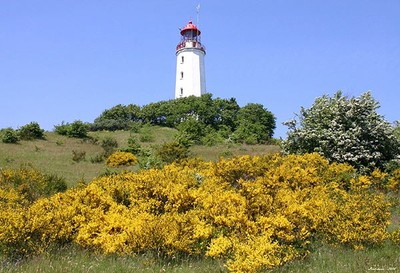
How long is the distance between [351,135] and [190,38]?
1588 inches

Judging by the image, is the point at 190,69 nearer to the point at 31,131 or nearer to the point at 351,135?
the point at 31,131

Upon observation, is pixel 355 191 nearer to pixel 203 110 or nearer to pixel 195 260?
pixel 195 260

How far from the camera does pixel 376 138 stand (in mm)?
15953

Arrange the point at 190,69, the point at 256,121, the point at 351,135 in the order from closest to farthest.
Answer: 1. the point at 351,135
2. the point at 256,121
3. the point at 190,69

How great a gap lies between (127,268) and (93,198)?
2825 mm

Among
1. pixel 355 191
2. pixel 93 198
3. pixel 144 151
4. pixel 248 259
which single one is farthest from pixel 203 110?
pixel 248 259

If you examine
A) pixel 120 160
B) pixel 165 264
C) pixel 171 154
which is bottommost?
pixel 165 264

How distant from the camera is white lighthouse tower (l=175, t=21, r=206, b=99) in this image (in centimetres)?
5119

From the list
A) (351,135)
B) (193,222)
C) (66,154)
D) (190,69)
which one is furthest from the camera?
(190,69)

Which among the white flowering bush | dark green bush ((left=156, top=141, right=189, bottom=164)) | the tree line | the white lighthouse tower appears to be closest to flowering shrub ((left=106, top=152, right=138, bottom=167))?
dark green bush ((left=156, top=141, right=189, bottom=164))

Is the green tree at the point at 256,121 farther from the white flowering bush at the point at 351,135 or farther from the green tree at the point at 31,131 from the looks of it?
the white flowering bush at the point at 351,135

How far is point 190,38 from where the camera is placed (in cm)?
5319

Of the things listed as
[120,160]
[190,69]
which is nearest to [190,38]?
[190,69]

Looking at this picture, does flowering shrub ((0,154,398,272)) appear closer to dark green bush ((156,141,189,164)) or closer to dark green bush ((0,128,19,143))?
dark green bush ((156,141,189,164))
